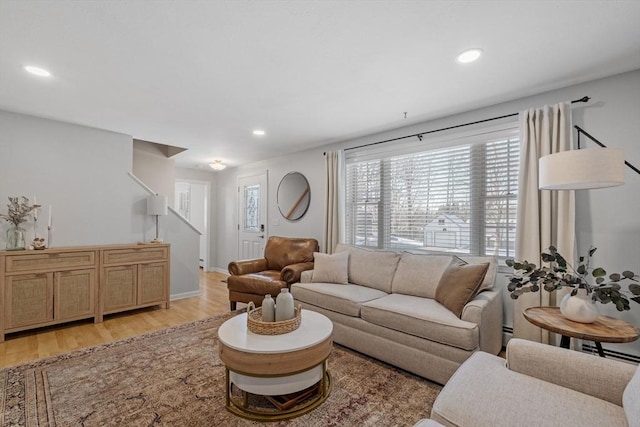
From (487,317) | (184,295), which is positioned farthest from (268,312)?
(184,295)

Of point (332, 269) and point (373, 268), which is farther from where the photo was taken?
point (332, 269)

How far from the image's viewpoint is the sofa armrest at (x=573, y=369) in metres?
1.29

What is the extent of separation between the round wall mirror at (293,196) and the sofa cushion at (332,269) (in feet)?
4.75

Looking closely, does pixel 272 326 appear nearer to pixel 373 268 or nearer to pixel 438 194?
pixel 373 268

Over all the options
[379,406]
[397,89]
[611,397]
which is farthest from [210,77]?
[611,397]

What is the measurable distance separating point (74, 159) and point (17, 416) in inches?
113

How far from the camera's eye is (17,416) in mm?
1790

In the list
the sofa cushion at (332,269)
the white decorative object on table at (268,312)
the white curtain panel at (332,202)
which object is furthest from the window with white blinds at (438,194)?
the white decorative object on table at (268,312)

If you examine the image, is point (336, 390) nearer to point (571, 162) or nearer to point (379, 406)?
point (379, 406)

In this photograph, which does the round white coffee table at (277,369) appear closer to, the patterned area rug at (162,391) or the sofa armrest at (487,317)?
the patterned area rug at (162,391)

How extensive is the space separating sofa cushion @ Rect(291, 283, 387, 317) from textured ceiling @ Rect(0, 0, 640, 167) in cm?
190

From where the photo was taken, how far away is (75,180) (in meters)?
3.60

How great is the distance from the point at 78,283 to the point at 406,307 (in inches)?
140

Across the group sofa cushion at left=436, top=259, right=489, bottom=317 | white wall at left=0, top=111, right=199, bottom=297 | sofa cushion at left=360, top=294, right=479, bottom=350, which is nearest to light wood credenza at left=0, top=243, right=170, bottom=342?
white wall at left=0, top=111, right=199, bottom=297
